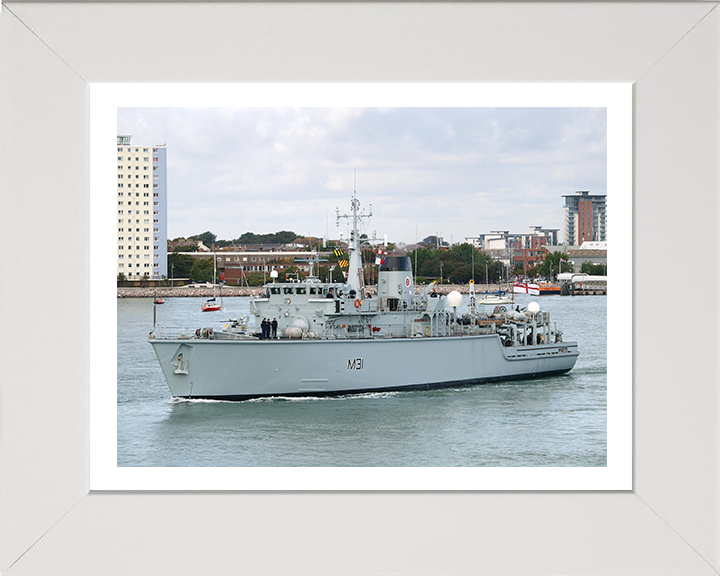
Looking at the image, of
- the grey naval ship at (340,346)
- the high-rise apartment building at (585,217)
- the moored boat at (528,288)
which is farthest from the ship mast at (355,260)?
the high-rise apartment building at (585,217)

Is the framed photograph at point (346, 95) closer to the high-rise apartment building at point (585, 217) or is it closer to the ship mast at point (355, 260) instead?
the ship mast at point (355, 260)

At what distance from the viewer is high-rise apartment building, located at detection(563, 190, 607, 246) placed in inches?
1635

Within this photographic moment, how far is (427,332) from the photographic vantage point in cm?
1159

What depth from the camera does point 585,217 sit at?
138 ft

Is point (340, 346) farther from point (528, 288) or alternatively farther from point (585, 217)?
point (585, 217)

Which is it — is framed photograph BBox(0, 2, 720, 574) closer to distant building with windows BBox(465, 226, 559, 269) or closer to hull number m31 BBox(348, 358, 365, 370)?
hull number m31 BBox(348, 358, 365, 370)

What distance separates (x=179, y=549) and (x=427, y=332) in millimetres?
8767

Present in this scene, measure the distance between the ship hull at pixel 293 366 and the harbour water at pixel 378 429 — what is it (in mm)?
175

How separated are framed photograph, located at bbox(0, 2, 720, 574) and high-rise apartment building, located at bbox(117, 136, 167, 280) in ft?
87.8

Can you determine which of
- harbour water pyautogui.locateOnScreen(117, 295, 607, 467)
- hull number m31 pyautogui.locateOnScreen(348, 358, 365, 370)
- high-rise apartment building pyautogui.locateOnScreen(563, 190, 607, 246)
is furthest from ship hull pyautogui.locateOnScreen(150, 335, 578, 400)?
high-rise apartment building pyautogui.locateOnScreen(563, 190, 607, 246)
